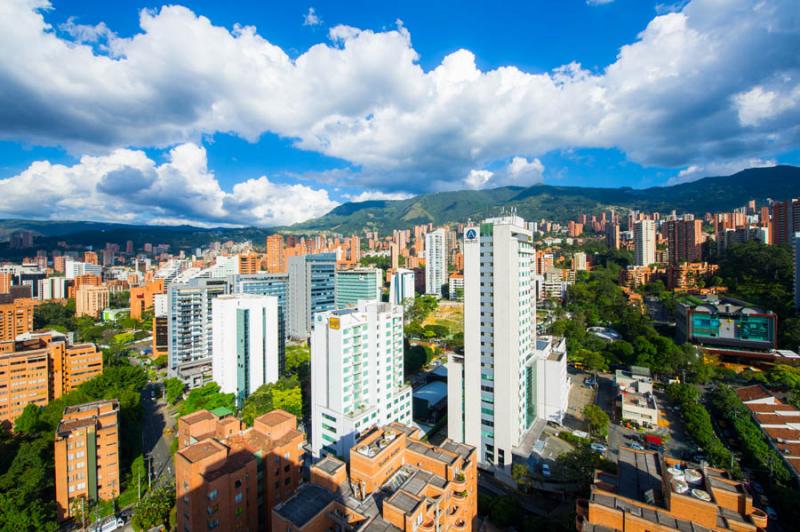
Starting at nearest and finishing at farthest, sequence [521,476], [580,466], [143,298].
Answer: [580,466] → [521,476] → [143,298]

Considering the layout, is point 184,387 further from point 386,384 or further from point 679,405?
point 679,405

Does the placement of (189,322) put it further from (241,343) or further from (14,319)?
(14,319)

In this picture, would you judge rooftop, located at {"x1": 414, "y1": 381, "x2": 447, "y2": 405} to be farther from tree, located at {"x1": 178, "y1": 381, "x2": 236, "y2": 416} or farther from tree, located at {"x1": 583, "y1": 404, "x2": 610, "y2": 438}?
tree, located at {"x1": 178, "y1": 381, "x2": 236, "y2": 416}

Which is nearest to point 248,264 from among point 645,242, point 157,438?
point 157,438

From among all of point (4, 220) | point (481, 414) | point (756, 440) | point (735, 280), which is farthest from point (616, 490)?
point (4, 220)

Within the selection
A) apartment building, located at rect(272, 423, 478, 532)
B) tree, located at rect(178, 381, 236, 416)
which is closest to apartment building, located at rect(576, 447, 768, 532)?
apartment building, located at rect(272, 423, 478, 532)

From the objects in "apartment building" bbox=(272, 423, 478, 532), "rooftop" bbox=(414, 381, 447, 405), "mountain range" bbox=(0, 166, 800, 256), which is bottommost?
"rooftop" bbox=(414, 381, 447, 405)
